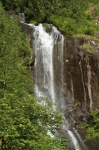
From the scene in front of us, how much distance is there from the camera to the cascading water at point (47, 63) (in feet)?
113

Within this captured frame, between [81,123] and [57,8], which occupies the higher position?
[57,8]

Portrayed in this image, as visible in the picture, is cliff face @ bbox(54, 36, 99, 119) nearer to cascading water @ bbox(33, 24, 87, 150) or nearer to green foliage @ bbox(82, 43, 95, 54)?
green foliage @ bbox(82, 43, 95, 54)

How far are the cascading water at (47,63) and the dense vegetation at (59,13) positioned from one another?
6.41 ft

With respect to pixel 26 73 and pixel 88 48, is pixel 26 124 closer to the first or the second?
pixel 26 73

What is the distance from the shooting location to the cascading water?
1356 inches

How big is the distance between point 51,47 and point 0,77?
14971mm

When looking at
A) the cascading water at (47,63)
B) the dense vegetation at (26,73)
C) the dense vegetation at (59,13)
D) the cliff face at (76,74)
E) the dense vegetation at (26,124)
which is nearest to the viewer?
the dense vegetation at (26,124)

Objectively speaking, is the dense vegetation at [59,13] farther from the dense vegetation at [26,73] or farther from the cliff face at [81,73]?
the cliff face at [81,73]

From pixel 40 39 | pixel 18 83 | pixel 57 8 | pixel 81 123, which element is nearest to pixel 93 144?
pixel 81 123

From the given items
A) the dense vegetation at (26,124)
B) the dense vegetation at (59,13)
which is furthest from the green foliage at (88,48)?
the dense vegetation at (26,124)

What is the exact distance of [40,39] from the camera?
3688 centimetres

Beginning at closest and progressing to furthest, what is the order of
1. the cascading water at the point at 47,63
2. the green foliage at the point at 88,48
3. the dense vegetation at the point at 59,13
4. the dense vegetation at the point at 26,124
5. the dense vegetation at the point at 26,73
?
1. the dense vegetation at the point at 26,124
2. the dense vegetation at the point at 26,73
3. the cascading water at the point at 47,63
4. the green foliage at the point at 88,48
5. the dense vegetation at the point at 59,13

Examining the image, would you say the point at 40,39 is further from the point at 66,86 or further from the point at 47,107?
the point at 47,107

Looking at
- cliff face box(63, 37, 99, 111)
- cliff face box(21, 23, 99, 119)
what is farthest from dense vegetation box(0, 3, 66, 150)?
cliff face box(63, 37, 99, 111)
